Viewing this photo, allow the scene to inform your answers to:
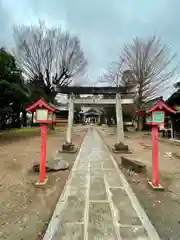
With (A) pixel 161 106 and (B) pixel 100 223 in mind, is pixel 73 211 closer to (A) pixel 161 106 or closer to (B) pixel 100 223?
(B) pixel 100 223

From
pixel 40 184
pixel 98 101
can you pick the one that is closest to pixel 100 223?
pixel 40 184

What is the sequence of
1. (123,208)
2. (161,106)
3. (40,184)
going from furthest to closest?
(40,184), (161,106), (123,208)

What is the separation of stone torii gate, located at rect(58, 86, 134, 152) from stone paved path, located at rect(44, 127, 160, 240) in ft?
17.0

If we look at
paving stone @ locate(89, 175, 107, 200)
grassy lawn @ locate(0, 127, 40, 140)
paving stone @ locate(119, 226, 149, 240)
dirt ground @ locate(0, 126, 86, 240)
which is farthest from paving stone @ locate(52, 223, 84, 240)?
grassy lawn @ locate(0, 127, 40, 140)

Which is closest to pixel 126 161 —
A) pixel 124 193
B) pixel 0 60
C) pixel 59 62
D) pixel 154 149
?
pixel 154 149

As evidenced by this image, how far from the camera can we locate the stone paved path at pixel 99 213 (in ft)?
10.1

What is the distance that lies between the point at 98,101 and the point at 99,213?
838 centimetres

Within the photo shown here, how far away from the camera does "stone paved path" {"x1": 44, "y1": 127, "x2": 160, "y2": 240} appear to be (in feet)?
10.1

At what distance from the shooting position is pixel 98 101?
11.7 m

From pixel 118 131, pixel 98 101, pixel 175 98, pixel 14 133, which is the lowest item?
pixel 14 133

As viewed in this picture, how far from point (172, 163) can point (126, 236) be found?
621 cm

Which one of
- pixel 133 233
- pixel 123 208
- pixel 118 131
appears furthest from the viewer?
pixel 118 131

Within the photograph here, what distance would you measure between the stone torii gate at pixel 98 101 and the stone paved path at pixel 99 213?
518cm

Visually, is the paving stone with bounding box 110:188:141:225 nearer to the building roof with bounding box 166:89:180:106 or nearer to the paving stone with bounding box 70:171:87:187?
the paving stone with bounding box 70:171:87:187
